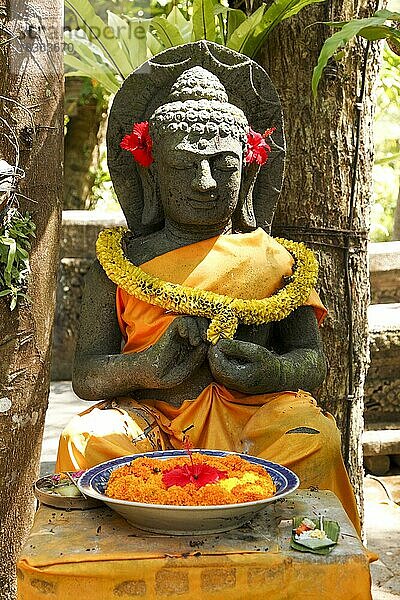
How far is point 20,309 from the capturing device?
3.32m

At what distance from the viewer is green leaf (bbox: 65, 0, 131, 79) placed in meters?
4.18

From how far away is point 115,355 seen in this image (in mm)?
3023

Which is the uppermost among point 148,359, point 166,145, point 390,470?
point 166,145

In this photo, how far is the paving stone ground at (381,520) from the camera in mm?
4000

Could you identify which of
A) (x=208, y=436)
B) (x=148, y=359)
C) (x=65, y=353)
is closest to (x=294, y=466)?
(x=208, y=436)

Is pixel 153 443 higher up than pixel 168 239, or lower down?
lower down

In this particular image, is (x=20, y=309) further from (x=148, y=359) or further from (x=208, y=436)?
(x=208, y=436)

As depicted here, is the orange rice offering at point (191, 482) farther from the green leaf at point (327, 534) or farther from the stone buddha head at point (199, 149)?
the stone buddha head at point (199, 149)

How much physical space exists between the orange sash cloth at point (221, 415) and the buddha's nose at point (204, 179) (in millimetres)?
212

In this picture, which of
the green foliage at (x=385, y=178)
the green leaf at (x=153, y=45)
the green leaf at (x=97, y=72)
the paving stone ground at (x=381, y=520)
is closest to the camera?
the paving stone ground at (x=381, y=520)

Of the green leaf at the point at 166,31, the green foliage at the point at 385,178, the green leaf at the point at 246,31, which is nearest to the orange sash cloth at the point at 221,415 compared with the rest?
the green leaf at the point at 246,31

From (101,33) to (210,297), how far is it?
1713 mm

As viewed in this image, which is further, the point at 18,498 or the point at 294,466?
the point at 18,498

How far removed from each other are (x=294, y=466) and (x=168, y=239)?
Result: 0.91 m
